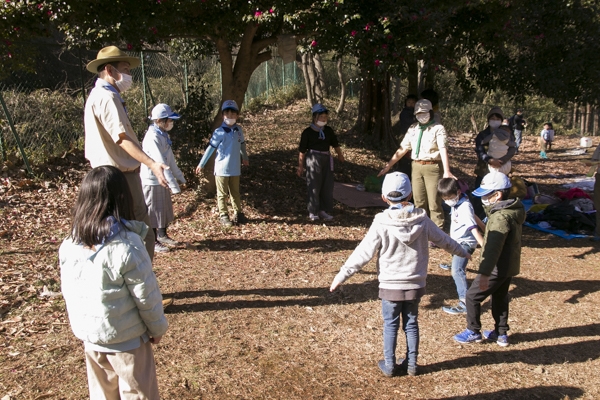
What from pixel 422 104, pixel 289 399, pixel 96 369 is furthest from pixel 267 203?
pixel 96 369

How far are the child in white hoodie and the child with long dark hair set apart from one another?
1.45 metres

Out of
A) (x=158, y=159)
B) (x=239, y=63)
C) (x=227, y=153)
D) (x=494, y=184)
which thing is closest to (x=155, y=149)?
(x=158, y=159)

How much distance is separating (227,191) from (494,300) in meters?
4.11

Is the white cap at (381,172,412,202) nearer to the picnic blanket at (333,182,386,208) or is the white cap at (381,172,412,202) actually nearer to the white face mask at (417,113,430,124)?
the white face mask at (417,113,430,124)

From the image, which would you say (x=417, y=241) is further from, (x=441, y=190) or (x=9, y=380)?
(x=9, y=380)

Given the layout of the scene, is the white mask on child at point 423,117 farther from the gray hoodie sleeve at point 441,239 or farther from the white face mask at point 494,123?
the gray hoodie sleeve at point 441,239

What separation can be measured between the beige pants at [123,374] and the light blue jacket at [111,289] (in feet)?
0.35

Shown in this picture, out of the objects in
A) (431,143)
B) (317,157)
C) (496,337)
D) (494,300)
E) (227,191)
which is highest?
(431,143)

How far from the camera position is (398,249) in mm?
3725

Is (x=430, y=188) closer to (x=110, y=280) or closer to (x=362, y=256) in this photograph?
(x=362, y=256)

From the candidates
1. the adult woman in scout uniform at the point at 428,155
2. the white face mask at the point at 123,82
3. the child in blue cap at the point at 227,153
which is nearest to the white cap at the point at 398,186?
the white face mask at the point at 123,82

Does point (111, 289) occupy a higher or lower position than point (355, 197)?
higher

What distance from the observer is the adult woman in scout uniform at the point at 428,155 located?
641cm

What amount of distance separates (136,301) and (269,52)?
657 cm
